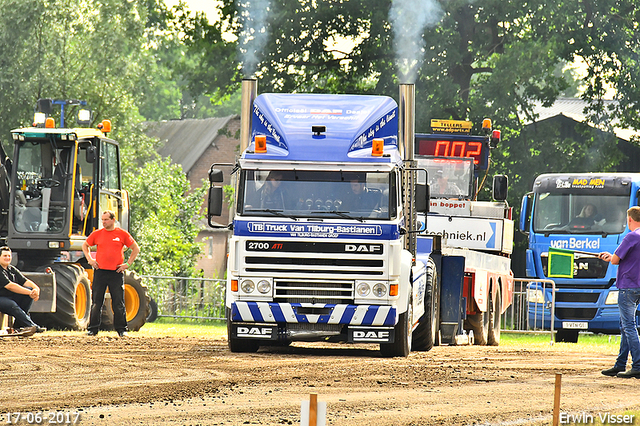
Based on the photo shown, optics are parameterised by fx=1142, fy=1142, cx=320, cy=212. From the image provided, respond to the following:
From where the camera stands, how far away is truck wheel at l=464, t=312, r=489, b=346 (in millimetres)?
21538

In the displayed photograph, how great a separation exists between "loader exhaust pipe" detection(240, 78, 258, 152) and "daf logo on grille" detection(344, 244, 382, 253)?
2421 millimetres

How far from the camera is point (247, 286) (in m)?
15.1

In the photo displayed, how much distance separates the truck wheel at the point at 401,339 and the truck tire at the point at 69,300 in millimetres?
6910

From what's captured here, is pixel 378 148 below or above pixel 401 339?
above

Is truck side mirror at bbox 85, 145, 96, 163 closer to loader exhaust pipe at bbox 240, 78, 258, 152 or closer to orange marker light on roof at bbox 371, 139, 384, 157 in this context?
loader exhaust pipe at bbox 240, 78, 258, 152

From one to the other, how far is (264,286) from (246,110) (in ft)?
9.47

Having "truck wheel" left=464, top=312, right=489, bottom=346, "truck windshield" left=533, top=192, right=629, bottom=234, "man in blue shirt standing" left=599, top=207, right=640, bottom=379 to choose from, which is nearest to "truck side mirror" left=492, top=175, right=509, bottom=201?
"truck wheel" left=464, top=312, right=489, bottom=346

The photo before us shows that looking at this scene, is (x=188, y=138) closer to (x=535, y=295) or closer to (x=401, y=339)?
(x=535, y=295)

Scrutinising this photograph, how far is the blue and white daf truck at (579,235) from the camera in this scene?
25.6 metres

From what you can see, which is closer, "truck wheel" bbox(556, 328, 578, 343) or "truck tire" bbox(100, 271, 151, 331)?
"truck tire" bbox(100, 271, 151, 331)

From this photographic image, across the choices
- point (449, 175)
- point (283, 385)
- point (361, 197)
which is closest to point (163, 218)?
point (449, 175)

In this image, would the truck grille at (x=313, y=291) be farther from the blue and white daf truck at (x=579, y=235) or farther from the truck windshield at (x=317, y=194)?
the blue and white daf truck at (x=579, y=235)

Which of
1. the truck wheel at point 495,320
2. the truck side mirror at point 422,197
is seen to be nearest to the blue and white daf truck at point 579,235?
the truck wheel at point 495,320

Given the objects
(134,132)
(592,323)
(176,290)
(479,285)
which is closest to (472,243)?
(479,285)
